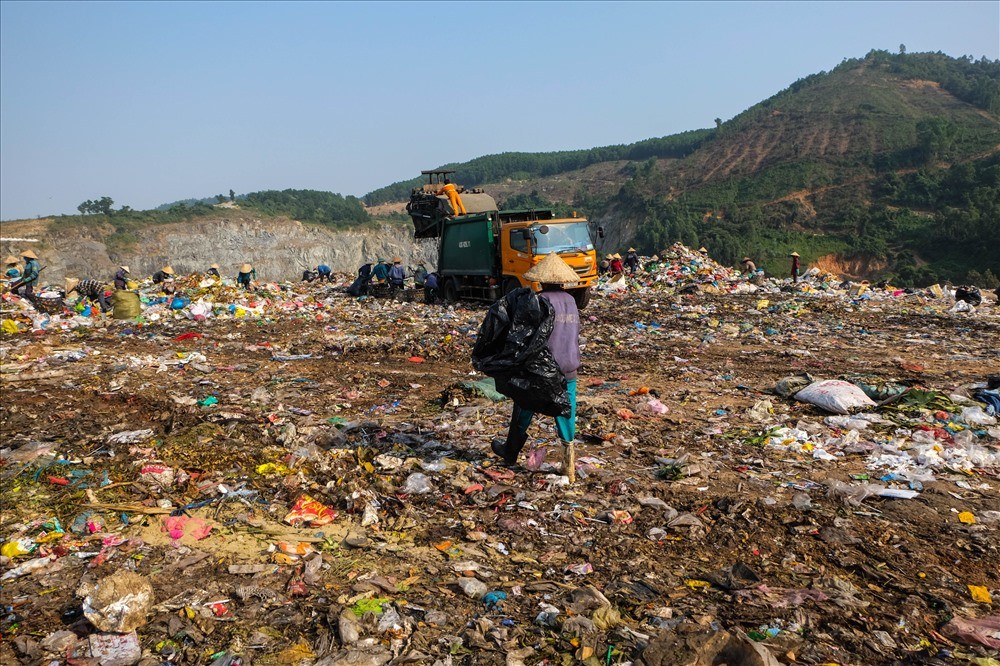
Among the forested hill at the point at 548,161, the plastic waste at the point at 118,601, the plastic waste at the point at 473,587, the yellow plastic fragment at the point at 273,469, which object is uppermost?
the forested hill at the point at 548,161

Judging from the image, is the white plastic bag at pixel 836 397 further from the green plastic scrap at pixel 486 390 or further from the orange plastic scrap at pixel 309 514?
the orange plastic scrap at pixel 309 514

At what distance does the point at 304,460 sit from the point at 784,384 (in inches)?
192

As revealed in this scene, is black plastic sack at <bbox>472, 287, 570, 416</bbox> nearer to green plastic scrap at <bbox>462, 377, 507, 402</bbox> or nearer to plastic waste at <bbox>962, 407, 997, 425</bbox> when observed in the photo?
green plastic scrap at <bbox>462, 377, 507, 402</bbox>

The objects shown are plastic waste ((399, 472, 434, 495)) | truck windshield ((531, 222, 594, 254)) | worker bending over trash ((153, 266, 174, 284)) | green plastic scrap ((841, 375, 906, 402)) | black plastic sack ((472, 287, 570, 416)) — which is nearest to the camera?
black plastic sack ((472, 287, 570, 416))

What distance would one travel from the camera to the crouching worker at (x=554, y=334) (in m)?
4.20

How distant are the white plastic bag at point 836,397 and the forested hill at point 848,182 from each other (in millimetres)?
26145

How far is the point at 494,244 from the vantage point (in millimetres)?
14094

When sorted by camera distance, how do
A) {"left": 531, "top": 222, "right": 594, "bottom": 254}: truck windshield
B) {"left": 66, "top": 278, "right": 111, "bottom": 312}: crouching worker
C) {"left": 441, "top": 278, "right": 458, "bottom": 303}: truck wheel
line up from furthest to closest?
{"left": 441, "top": 278, "right": 458, "bottom": 303}: truck wheel, {"left": 66, "top": 278, "right": 111, "bottom": 312}: crouching worker, {"left": 531, "top": 222, "right": 594, "bottom": 254}: truck windshield

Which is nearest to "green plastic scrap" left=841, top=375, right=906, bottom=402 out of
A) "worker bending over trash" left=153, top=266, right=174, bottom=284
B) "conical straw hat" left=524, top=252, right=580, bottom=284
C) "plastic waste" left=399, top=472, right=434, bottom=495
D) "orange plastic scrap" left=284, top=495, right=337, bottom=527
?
"conical straw hat" left=524, top=252, right=580, bottom=284

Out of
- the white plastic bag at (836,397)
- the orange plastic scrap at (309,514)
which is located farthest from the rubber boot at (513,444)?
the white plastic bag at (836,397)

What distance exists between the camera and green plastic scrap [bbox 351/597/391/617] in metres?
2.89

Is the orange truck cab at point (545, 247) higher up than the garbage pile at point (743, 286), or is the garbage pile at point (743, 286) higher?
the orange truck cab at point (545, 247)

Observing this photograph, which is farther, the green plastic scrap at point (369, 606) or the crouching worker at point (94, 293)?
the crouching worker at point (94, 293)

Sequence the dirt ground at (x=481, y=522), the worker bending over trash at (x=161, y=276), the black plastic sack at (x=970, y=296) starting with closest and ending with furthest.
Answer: the dirt ground at (x=481, y=522)
the black plastic sack at (x=970, y=296)
the worker bending over trash at (x=161, y=276)
